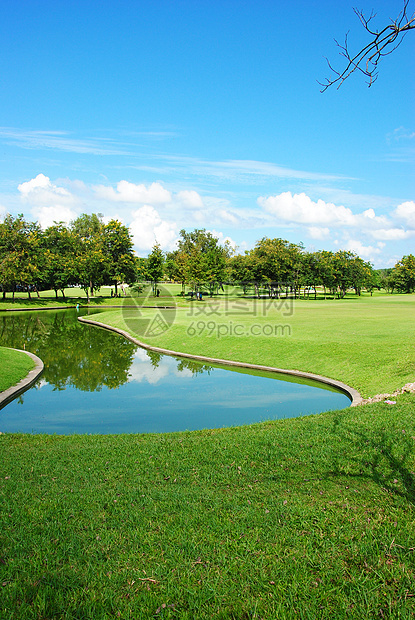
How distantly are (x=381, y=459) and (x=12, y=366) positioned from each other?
643 inches

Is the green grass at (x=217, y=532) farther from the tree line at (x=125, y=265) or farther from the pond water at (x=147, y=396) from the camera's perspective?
the tree line at (x=125, y=265)

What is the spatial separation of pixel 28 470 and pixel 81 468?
2.92 ft

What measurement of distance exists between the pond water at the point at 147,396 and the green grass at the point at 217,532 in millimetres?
4597

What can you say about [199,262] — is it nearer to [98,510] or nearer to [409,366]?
[409,366]

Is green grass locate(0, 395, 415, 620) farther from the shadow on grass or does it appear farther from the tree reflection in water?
the tree reflection in water

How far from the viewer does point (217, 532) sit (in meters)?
4.15

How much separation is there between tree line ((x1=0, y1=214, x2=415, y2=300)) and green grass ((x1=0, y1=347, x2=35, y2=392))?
117ft

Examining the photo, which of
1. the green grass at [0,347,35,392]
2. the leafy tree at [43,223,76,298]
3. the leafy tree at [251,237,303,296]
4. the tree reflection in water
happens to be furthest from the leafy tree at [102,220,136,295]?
the green grass at [0,347,35,392]

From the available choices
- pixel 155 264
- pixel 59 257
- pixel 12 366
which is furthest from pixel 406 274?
pixel 12 366

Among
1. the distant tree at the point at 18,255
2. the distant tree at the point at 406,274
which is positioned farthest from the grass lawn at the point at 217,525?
the distant tree at the point at 406,274

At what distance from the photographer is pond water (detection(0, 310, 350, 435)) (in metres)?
11.7

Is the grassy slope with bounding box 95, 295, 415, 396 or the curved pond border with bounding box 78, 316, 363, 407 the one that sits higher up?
the grassy slope with bounding box 95, 295, 415, 396

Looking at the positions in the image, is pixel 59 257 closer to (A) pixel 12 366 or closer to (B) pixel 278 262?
(B) pixel 278 262

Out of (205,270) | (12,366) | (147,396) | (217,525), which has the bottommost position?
(147,396)
